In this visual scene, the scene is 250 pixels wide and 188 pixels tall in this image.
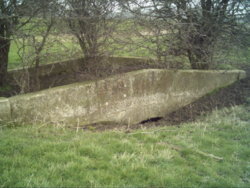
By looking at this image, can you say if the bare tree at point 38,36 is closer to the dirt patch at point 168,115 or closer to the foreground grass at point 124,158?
the dirt patch at point 168,115

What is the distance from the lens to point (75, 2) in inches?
A: 224

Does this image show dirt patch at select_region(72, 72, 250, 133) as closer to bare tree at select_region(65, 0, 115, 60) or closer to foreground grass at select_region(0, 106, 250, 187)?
foreground grass at select_region(0, 106, 250, 187)

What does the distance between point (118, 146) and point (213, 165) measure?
1.42 meters

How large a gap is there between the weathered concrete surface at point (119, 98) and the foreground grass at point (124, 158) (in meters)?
0.49

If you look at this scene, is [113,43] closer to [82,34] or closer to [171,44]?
[82,34]

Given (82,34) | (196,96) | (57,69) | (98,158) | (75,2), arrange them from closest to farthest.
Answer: (98,158) < (75,2) < (82,34) < (196,96) < (57,69)

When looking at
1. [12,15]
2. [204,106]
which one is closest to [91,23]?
[12,15]

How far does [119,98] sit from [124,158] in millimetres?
2572

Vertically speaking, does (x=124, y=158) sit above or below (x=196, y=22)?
below

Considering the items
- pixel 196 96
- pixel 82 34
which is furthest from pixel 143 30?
pixel 196 96

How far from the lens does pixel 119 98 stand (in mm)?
5941

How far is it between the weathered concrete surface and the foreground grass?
0.49 meters

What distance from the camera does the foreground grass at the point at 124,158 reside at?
301 cm

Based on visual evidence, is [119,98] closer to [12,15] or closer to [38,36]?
[38,36]
